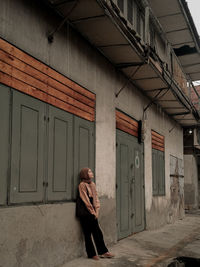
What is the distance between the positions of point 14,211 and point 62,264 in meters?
1.78

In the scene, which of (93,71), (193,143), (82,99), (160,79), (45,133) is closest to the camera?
(45,133)

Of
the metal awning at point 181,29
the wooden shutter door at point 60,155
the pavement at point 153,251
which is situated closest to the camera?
the wooden shutter door at point 60,155

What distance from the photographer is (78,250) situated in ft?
22.3

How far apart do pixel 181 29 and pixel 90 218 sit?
28.3ft

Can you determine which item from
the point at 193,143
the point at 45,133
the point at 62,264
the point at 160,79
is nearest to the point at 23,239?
the point at 62,264

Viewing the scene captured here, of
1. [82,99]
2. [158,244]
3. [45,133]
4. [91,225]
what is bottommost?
[158,244]

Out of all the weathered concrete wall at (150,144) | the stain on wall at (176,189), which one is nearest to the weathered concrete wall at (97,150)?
the weathered concrete wall at (150,144)

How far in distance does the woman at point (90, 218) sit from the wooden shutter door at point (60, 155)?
0.30m

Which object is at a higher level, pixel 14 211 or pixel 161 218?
pixel 14 211

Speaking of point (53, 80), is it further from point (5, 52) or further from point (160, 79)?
point (160, 79)

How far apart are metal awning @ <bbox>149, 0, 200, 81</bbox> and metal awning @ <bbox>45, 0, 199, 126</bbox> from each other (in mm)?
2287

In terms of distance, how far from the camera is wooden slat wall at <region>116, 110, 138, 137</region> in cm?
941

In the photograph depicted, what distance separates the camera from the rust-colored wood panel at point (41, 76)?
5.23 meters

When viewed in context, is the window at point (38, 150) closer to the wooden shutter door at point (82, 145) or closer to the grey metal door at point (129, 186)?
the wooden shutter door at point (82, 145)
